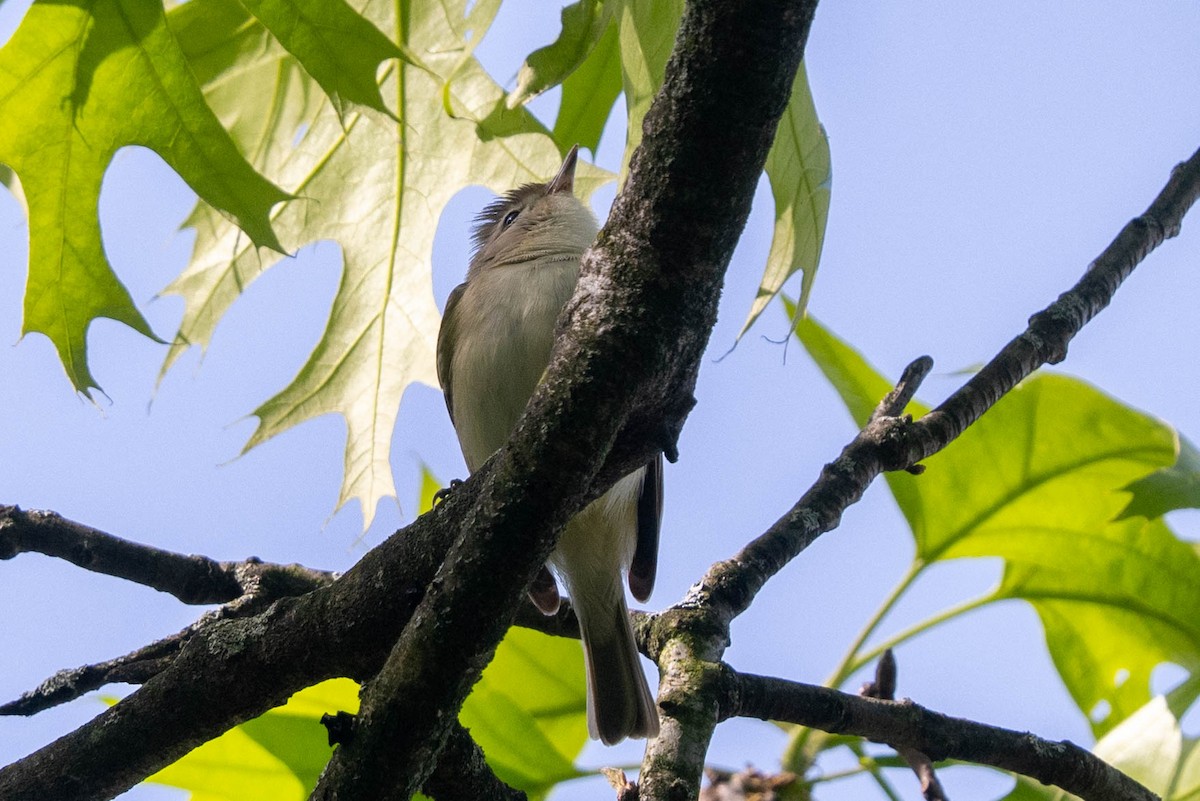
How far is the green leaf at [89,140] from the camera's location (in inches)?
60.5

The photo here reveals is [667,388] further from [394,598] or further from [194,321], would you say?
[194,321]

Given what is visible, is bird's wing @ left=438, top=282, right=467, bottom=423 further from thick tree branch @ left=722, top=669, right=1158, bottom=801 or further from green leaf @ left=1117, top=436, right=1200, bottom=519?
green leaf @ left=1117, top=436, right=1200, bottom=519

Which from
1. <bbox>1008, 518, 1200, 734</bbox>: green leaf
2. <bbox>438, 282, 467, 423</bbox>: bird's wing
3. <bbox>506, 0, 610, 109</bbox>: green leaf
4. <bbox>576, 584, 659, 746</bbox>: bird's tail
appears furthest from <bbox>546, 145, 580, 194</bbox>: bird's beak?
<bbox>506, 0, 610, 109</bbox>: green leaf

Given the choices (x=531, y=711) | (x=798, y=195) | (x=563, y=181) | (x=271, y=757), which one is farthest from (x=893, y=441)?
(x=563, y=181)

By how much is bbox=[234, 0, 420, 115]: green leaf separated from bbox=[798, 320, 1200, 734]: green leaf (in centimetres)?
158

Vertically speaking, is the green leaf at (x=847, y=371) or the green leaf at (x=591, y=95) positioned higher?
the green leaf at (x=591, y=95)

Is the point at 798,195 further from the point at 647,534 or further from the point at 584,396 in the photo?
the point at 647,534

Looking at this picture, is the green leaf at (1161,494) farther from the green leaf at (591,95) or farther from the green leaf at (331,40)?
the green leaf at (331,40)

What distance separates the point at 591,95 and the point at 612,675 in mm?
1344

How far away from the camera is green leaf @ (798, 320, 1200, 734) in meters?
2.78

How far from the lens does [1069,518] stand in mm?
2816

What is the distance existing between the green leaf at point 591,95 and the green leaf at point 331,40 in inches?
28.0

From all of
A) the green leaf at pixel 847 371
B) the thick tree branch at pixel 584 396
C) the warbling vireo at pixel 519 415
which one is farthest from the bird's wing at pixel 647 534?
the thick tree branch at pixel 584 396

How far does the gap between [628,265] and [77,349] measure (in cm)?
94
